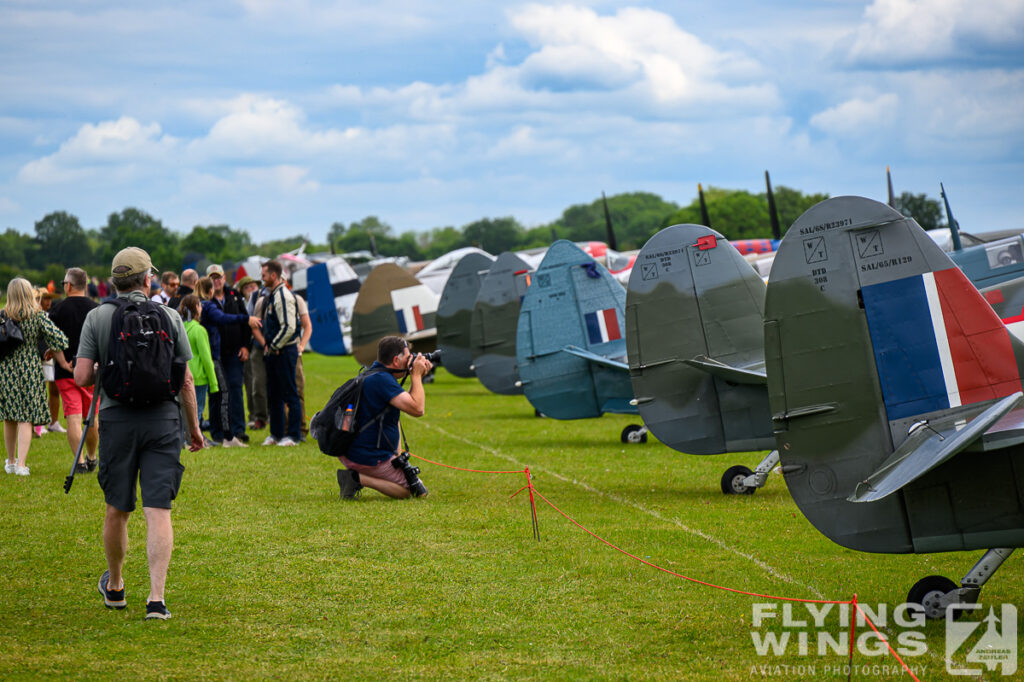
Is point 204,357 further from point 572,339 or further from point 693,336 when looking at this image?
point 693,336

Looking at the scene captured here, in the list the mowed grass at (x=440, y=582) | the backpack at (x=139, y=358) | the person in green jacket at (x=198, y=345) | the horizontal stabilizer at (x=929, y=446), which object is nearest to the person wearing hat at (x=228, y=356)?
the person in green jacket at (x=198, y=345)

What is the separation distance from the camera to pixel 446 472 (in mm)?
10875

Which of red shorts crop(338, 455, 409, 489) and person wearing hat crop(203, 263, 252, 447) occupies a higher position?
person wearing hat crop(203, 263, 252, 447)

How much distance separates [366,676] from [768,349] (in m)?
2.85

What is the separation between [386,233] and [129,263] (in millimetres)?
159509

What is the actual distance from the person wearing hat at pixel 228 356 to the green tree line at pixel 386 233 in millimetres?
79285

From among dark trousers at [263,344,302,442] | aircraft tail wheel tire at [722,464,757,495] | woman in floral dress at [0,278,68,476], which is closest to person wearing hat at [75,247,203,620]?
woman in floral dress at [0,278,68,476]

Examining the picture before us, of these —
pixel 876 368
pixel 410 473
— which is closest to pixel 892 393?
pixel 876 368

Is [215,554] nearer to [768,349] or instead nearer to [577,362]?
[768,349]

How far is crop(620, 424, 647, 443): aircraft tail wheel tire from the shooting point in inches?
523

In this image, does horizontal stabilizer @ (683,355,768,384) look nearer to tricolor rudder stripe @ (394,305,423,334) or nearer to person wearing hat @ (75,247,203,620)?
person wearing hat @ (75,247,203,620)

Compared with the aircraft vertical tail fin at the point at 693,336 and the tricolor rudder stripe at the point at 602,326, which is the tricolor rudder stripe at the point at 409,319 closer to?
the tricolor rudder stripe at the point at 602,326

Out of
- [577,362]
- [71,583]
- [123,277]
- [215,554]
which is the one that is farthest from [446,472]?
[123,277]

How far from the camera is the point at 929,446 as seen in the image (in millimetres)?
5137
